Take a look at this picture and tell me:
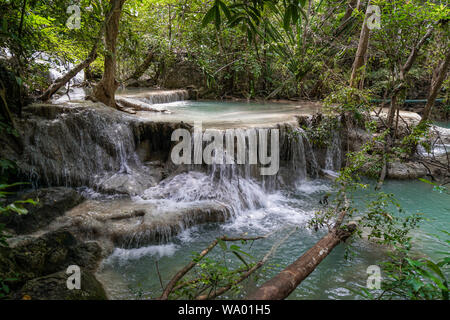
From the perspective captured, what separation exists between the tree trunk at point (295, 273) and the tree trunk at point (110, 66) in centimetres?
582

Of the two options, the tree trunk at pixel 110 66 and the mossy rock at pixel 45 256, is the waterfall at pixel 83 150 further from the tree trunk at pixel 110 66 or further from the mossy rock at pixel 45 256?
the mossy rock at pixel 45 256

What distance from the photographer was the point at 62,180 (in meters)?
Answer: 5.91

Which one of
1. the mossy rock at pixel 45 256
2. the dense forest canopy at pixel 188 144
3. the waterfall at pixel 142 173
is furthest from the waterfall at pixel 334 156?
the mossy rock at pixel 45 256

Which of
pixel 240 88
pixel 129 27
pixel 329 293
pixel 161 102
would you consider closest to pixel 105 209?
pixel 329 293

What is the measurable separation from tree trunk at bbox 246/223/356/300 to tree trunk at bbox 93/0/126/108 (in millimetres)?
5825

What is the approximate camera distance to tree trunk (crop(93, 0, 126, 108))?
6340 millimetres

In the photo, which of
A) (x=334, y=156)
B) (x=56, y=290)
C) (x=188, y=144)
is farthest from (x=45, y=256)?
(x=334, y=156)

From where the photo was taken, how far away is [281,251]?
4.36m

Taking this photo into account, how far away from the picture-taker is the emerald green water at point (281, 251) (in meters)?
3.46

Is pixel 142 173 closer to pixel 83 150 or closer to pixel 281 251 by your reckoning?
pixel 83 150

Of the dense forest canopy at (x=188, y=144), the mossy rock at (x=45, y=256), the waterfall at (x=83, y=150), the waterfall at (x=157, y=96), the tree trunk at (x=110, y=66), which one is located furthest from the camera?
the waterfall at (x=157, y=96)

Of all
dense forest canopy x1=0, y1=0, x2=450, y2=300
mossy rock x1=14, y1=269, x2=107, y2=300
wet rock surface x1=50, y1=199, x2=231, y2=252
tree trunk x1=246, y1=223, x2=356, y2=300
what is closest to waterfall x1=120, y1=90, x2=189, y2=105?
dense forest canopy x1=0, y1=0, x2=450, y2=300

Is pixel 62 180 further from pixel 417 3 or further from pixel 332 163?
pixel 417 3

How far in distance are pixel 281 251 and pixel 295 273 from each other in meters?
1.87
